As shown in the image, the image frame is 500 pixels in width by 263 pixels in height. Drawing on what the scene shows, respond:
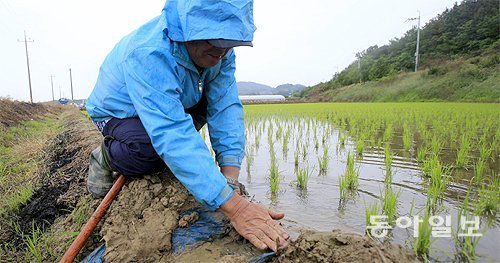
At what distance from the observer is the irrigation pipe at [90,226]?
144 cm

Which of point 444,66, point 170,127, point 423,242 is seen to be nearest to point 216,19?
point 170,127

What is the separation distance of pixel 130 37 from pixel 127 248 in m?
0.90

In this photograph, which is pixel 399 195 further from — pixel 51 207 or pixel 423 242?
pixel 51 207

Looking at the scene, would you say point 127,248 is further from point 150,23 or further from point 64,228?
point 150,23

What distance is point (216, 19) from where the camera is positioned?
3.95ft

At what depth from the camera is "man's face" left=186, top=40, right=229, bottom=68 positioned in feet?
4.44

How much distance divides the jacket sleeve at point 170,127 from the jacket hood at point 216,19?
0.61 ft

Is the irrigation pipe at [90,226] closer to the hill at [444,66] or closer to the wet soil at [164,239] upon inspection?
the wet soil at [164,239]

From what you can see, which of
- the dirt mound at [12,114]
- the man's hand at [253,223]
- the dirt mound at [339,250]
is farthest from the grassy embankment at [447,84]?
the dirt mound at [12,114]

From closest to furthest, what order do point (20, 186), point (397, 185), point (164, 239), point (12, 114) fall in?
point (164, 239) < point (397, 185) < point (20, 186) < point (12, 114)

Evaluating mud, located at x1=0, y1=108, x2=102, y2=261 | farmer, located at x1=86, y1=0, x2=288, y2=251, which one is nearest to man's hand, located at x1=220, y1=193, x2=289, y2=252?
farmer, located at x1=86, y1=0, x2=288, y2=251

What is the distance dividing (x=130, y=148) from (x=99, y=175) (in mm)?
362

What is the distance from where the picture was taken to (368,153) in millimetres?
3758

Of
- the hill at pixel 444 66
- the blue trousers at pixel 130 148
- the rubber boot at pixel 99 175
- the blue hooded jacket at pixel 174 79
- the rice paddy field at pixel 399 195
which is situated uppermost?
the hill at pixel 444 66
